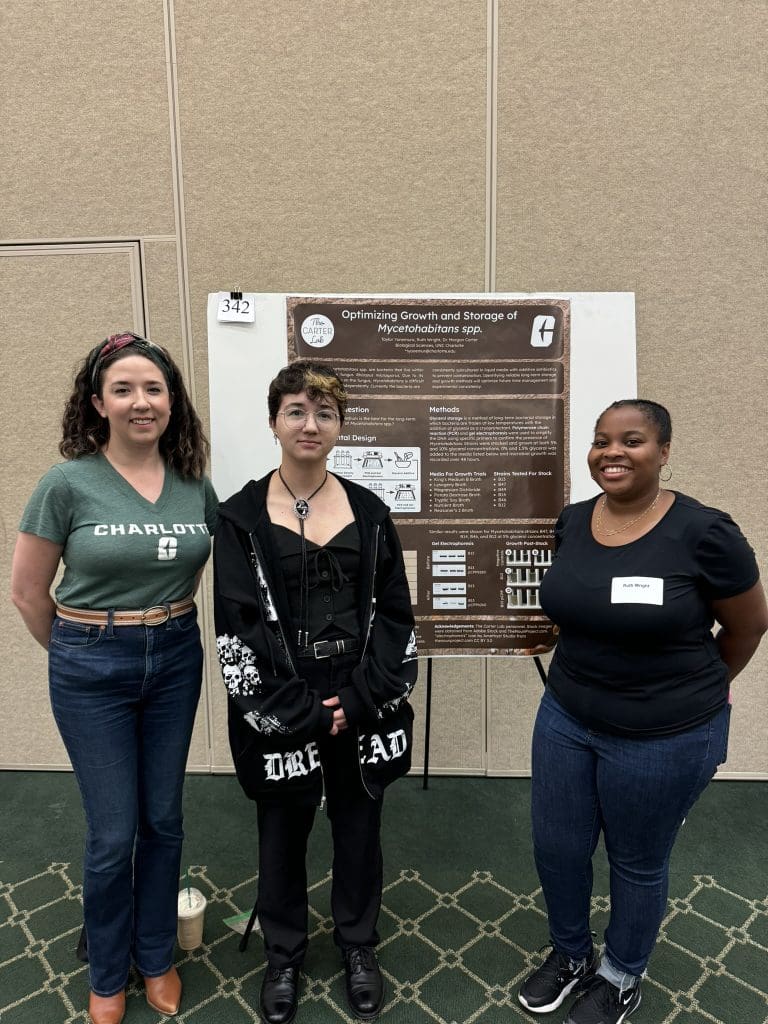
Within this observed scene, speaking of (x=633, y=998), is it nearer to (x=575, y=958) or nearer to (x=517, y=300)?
(x=575, y=958)

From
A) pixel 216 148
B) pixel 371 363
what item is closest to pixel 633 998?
pixel 371 363

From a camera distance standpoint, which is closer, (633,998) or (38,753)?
(633,998)

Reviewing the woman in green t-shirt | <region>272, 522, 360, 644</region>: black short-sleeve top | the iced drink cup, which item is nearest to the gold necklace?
<region>272, 522, 360, 644</region>: black short-sleeve top

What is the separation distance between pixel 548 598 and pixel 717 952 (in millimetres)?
1214

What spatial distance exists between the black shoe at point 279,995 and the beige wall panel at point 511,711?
51.7 inches

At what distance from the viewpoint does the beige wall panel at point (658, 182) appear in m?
2.28

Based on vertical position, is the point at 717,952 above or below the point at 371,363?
below

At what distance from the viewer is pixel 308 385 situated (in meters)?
1.40

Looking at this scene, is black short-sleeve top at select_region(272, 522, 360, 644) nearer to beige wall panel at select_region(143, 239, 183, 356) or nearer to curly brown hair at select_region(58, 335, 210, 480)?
curly brown hair at select_region(58, 335, 210, 480)

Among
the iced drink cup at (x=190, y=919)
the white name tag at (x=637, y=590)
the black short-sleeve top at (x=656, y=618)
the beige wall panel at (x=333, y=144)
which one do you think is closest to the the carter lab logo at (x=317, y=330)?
the beige wall panel at (x=333, y=144)

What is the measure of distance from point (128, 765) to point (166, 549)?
527 millimetres

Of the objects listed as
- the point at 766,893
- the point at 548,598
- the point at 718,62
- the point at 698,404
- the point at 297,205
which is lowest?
the point at 766,893

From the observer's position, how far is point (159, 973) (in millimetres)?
1575

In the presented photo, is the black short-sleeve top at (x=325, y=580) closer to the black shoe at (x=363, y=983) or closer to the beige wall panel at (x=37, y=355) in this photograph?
the black shoe at (x=363, y=983)
